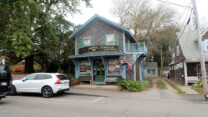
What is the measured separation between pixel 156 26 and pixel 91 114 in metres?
23.8

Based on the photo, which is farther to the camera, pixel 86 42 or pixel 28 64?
pixel 28 64

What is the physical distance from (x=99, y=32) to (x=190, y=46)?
1177cm

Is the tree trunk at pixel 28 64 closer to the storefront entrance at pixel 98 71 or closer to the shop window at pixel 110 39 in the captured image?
the storefront entrance at pixel 98 71

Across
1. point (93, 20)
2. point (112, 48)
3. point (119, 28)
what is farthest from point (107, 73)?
point (93, 20)

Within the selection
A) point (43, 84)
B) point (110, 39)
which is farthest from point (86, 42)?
point (43, 84)

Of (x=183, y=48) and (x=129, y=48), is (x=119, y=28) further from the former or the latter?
(x=183, y=48)

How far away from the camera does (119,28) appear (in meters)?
14.8

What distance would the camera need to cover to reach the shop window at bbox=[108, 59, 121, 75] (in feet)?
47.4

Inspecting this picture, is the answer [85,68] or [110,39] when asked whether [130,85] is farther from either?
[85,68]

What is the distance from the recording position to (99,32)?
51.6 ft

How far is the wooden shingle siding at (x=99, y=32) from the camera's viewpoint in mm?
14953

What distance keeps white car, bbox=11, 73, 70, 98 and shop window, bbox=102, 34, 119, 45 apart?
6.91 metres

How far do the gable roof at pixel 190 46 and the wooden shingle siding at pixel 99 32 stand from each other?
8333mm

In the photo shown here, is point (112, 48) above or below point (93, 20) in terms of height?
below
